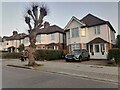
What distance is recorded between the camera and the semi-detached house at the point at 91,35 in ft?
100

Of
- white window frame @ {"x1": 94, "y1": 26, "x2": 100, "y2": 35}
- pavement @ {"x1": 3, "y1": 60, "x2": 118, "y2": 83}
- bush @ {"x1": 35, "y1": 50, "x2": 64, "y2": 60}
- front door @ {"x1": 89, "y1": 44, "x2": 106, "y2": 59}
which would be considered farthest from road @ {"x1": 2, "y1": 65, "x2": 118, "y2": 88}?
white window frame @ {"x1": 94, "y1": 26, "x2": 100, "y2": 35}

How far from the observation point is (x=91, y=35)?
3266cm

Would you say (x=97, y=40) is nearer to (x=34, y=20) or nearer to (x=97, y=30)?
(x=97, y=30)

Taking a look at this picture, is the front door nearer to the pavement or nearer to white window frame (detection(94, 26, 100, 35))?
white window frame (detection(94, 26, 100, 35))

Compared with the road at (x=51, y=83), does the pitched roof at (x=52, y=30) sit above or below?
above

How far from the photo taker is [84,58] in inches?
1057

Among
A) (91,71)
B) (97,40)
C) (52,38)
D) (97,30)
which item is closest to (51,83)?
(91,71)

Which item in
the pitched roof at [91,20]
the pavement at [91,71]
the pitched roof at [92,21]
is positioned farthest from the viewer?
the pitched roof at [91,20]

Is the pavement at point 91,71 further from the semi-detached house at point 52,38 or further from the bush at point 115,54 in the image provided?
the semi-detached house at point 52,38

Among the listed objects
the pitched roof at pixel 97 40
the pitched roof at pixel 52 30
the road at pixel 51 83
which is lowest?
the road at pixel 51 83

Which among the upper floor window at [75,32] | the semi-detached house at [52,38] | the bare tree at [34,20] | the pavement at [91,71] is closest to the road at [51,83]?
the pavement at [91,71]

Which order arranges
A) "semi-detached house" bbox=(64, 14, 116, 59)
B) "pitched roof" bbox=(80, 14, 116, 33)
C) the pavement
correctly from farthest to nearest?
"pitched roof" bbox=(80, 14, 116, 33), "semi-detached house" bbox=(64, 14, 116, 59), the pavement

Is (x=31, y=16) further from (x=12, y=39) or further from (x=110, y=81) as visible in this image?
(x=12, y=39)

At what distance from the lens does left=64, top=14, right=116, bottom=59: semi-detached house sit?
1201 inches
